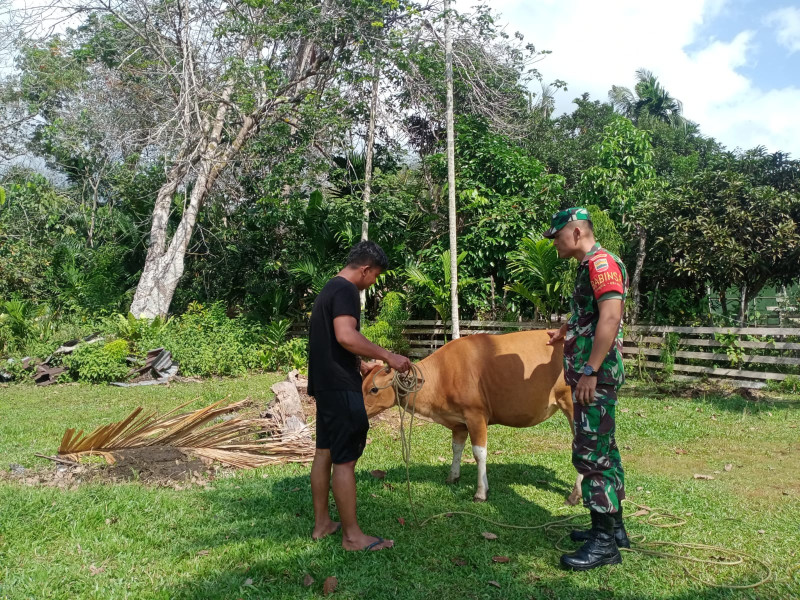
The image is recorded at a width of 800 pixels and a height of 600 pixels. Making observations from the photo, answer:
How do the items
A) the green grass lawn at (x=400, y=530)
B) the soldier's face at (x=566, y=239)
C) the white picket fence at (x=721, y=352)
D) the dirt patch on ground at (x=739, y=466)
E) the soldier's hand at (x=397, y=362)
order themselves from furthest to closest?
the white picket fence at (x=721, y=352), the dirt patch on ground at (x=739, y=466), the soldier's hand at (x=397, y=362), the soldier's face at (x=566, y=239), the green grass lawn at (x=400, y=530)

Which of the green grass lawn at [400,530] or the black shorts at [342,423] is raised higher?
the black shorts at [342,423]

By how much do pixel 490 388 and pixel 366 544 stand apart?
2.09m

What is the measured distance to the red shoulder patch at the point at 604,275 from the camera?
13.4 feet

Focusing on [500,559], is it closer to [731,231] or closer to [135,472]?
[135,472]

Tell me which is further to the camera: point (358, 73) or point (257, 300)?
point (257, 300)

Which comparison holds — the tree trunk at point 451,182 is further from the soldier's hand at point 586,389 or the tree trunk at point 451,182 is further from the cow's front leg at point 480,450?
the soldier's hand at point 586,389

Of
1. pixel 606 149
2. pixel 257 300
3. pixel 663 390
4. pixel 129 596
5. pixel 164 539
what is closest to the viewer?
pixel 129 596

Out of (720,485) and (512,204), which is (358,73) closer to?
(512,204)

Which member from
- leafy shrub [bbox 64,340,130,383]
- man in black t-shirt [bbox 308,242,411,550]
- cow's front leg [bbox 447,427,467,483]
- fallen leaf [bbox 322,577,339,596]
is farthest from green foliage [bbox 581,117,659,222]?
fallen leaf [bbox 322,577,339,596]

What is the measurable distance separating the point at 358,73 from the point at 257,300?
680 cm

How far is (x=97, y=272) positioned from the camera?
60.7 ft

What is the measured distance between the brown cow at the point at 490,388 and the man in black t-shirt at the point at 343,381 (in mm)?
1358

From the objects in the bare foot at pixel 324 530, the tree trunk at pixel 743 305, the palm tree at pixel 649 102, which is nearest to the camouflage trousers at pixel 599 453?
the bare foot at pixel 324 530

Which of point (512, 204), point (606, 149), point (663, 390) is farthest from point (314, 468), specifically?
point (606, 149)
